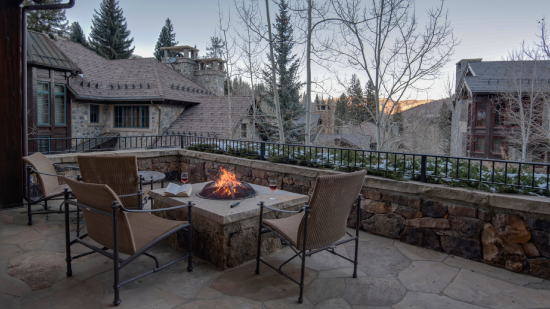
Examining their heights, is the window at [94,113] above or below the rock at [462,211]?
above

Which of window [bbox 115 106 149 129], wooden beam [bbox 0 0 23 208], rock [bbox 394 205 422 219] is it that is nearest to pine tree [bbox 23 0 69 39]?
window [bbox 115 106 149 129]

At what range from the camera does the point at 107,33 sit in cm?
2866

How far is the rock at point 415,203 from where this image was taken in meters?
3.45

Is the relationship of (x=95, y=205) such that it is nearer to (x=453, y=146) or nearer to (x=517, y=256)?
(x=517, y=256)

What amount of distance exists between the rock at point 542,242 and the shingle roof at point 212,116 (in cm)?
1417

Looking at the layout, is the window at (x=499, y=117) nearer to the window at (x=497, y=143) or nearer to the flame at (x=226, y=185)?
the window at (x=497, y=143)

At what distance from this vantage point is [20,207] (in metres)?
4.53

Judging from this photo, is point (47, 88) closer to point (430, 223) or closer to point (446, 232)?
point (430, 223)

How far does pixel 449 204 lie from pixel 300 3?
5.41 metres

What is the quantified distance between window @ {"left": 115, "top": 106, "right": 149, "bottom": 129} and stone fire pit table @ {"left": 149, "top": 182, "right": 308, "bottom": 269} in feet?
47.3

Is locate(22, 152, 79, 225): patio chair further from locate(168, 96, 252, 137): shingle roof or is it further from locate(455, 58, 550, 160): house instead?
locate(455, 58, 550, 160): house

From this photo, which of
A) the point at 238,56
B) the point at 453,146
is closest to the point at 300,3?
the point at 238,56

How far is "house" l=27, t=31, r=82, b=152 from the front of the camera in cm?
1228

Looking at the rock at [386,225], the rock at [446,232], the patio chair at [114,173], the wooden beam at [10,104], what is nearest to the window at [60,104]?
the wooden beam at [10,104]
